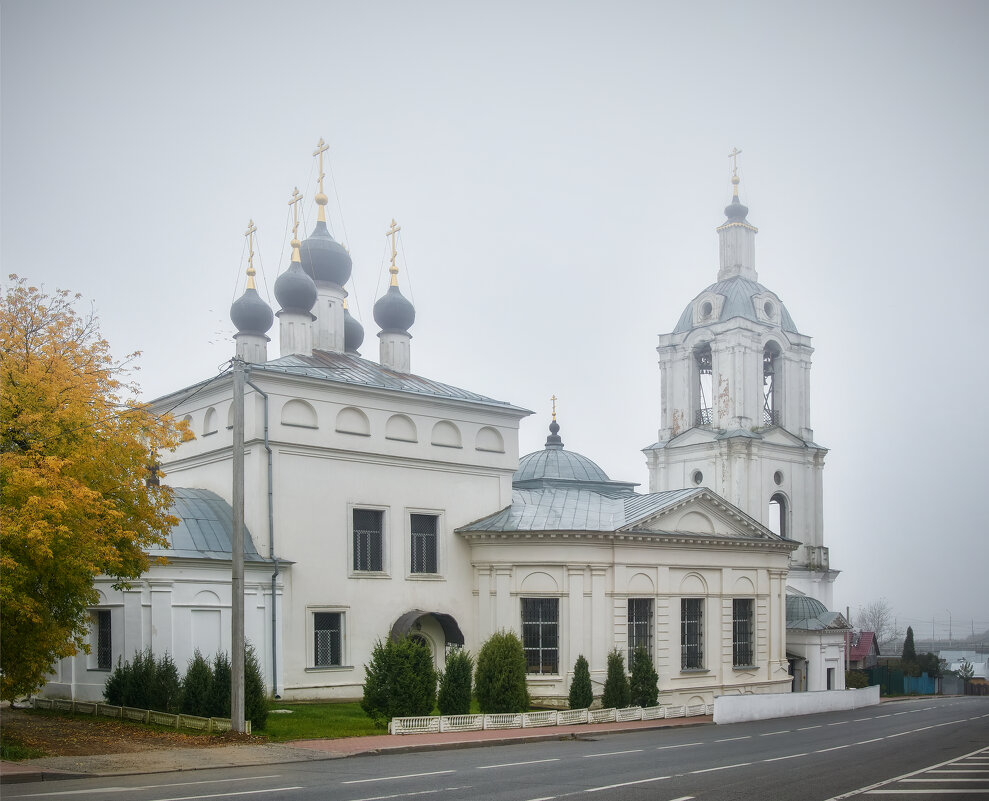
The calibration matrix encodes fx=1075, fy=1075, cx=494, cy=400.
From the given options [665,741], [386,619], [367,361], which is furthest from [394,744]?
[367,361]

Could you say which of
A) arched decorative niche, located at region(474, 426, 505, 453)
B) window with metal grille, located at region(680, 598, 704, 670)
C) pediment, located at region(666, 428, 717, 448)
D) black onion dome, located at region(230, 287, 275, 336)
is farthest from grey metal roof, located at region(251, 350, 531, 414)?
pediment, located at region(666, 428, 717, 448)

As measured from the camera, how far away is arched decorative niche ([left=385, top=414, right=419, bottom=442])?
108 feet

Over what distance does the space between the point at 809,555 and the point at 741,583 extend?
2078 cm

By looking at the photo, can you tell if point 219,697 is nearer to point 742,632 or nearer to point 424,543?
point 424,543

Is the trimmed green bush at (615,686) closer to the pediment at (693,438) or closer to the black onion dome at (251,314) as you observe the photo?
the black onion dome at (251,314)

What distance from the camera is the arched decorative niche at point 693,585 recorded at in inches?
1407

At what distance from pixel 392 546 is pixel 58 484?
14.3 m

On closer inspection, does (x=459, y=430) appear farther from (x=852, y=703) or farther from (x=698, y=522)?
(x=852, y=703)

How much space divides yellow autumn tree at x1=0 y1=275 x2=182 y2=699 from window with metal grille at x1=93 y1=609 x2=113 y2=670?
6198mm

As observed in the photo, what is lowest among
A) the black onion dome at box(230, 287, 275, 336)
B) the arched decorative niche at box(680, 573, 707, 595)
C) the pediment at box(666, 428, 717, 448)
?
the arched decorative niche at box(680, 573, 707, 595)

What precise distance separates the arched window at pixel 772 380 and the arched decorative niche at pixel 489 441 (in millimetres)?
24865

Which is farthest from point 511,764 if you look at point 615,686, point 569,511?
point 569,511

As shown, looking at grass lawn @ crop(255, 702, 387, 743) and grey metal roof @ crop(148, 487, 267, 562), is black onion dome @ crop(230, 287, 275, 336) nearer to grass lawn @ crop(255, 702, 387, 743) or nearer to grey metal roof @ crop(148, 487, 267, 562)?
grey metal roof @ crop(148, 487, 267, 562)

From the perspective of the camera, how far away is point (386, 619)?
31.6m
